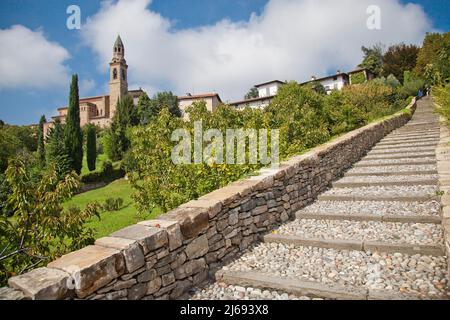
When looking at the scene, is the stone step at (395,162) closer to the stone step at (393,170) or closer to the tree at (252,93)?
the stone step at (393,170)

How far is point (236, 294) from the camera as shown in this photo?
120 inches

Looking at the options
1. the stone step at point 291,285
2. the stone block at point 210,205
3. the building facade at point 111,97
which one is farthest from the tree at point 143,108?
the stone step at point 291,285

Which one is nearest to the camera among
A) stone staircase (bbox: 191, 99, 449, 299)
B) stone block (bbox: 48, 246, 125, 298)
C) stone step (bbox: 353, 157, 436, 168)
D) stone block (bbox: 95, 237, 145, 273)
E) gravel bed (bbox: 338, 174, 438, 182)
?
stone block (bbox: 48, 246, 125, 298)

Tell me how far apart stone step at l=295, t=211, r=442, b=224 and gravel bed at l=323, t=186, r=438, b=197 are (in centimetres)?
111

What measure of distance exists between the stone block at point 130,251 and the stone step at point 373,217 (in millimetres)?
3154

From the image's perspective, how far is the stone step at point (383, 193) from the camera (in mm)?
5074

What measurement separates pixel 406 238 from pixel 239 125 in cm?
649

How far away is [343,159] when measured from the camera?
7.96 metres

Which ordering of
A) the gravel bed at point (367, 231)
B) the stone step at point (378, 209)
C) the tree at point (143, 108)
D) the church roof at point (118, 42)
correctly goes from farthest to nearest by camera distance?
the church roof at point (118, 42) → the tree at point (143, 108) → the stone step at point (378, 209) → the gravel bed at point (367, 231)

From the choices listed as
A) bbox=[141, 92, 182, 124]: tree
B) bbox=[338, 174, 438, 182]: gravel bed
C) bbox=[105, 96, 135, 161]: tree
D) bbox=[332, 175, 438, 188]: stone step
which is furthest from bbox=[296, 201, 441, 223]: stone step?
bbox=[141, 92, 182, 124]: tree

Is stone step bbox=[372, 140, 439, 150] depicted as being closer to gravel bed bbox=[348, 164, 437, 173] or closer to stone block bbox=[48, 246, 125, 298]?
gravel bed bbox=[348, 164, 437, 173]

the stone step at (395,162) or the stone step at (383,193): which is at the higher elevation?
the stone step at (395,162)

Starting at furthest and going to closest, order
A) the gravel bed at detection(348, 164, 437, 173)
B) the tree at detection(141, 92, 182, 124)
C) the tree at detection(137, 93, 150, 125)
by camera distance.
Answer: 1. the tree at detection(141, 92, 182, 124)
2. the tree at detection(137, 93, 150, 125)
3. the gravel bed at detection(348, 164, 437, 173)

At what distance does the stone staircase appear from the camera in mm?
2830
